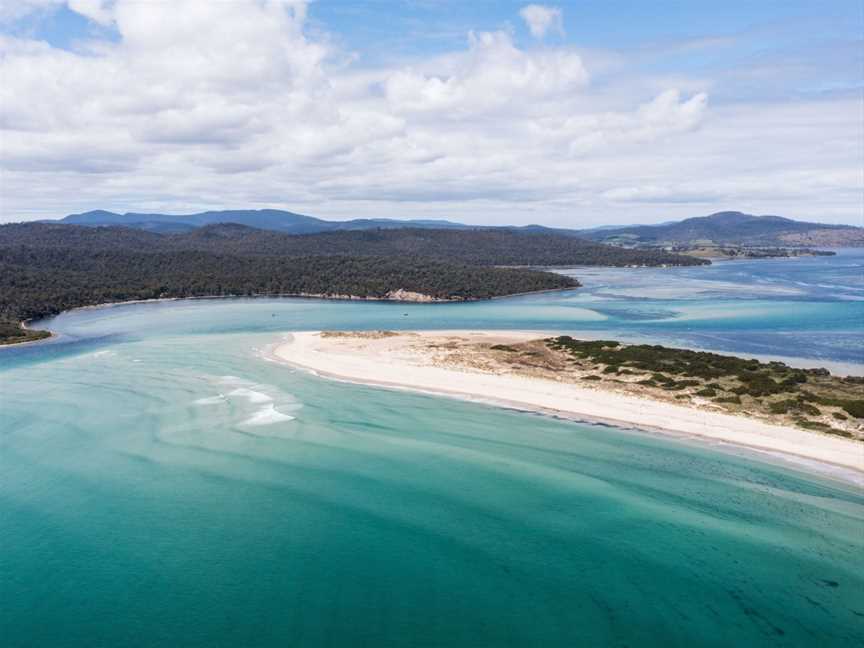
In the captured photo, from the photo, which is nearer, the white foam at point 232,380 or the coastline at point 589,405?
the coastline at point 589,405

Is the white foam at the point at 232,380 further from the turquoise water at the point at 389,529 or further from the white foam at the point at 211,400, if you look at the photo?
the white foam at the point at 211,400

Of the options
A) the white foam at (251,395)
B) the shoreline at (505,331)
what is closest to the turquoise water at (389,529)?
the white foam at (251,395)

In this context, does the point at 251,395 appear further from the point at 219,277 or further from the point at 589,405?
the point at 219,277

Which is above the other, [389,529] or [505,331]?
[505,331]

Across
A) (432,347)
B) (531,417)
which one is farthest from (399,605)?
(432,347)

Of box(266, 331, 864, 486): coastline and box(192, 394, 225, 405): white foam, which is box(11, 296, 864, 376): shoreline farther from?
box(192, 394, 225, 405): white foam

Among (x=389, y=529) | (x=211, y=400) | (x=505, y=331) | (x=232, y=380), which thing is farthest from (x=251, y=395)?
(x=505, y=331)
